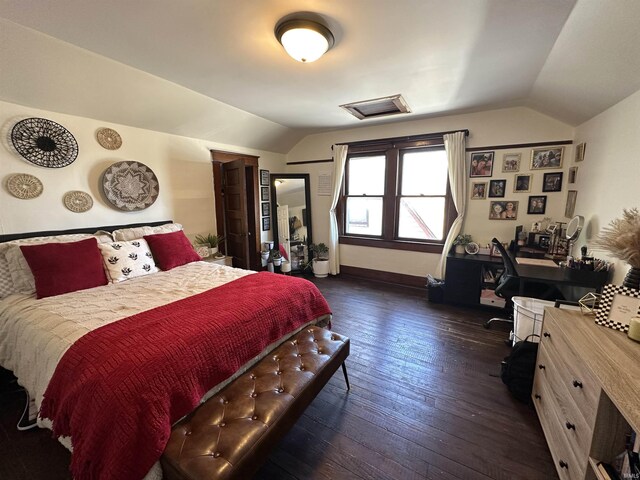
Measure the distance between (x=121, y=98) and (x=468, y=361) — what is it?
4.04 metres

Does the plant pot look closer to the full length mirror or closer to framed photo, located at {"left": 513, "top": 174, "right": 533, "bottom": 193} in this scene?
the full length mirror

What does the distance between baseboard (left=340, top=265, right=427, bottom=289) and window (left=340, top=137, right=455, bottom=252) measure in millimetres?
466

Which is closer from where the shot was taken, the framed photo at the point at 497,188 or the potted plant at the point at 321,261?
the framed photo at the point at 497,188

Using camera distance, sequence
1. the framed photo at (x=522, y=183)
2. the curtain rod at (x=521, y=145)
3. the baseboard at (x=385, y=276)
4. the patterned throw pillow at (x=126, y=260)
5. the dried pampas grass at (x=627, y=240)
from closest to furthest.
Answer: the dried pampas grass at (x=627, y=240)
the patterned throw pillow at (x=126, y=260)
the curtain rod at (x=521, y=145)
the framed photo at (x=522, y=183)
the baseboard at (x=385, y=276)

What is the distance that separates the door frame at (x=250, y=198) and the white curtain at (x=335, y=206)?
4.46 feet

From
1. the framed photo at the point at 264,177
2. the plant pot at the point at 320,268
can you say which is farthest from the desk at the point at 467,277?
the framed photo at the point at 264,177

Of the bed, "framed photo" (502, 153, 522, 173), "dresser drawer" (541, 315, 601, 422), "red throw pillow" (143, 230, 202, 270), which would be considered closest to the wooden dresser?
"dresser drawer" (541, 315, 601, 422)

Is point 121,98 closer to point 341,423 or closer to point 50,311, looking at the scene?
point 50,311

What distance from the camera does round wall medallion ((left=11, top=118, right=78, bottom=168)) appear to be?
7.09 feet

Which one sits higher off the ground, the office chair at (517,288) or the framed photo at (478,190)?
the framed photo at (478,190)

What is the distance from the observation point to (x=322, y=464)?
1412 millimetres

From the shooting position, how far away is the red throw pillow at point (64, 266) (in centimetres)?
193

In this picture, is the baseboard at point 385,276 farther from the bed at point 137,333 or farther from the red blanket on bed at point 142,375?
the red blanket on bed at point 142,375

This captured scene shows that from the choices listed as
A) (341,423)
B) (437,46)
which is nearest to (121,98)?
(437,46)
